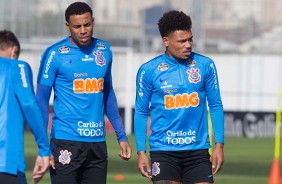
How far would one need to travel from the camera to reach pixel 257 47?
1319 inches

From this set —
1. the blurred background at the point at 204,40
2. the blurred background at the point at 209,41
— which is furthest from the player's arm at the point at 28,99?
the blurred background at the point at 204,40

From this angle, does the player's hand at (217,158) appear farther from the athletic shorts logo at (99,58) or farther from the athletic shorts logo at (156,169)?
the athletic shorts logo at (99,58)

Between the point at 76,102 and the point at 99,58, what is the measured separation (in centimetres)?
47

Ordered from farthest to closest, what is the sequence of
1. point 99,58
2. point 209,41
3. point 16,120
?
point 209,41 < point 99,58 < point 16,120

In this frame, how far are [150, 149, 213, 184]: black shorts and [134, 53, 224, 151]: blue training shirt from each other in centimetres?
6

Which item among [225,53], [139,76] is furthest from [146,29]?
[139,76]

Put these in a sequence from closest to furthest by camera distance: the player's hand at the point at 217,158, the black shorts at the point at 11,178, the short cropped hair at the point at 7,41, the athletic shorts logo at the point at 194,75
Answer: the black shorts at the point at 11,178
the short cropped hair at the point at 7,41
the player's hand at the point at 217,158
the athletic shorts logo at the point at 194,75

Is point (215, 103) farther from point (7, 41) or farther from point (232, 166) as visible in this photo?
point (232, 166)

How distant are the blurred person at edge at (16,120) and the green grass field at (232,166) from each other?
8.72 m

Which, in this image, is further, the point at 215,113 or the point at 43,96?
the point at 43,96

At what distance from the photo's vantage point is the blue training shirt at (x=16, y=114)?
21.4 ft

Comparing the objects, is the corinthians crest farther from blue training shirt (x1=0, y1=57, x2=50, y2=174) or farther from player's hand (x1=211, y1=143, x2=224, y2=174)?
blue training shirt (x1=0, y1=57, x2=50, y2=174)

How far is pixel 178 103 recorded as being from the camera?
8359 millimetres

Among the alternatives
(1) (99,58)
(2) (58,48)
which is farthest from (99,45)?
(2) (58,48)
